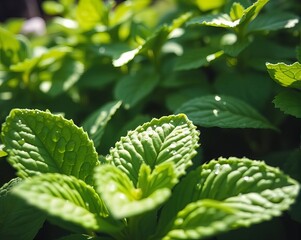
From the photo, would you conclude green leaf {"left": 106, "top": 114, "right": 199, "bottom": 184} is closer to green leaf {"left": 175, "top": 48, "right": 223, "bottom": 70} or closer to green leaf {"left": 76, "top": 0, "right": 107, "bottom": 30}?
green leaf {"left": 175, "top": 48, "right": 223, "bottom": 70}

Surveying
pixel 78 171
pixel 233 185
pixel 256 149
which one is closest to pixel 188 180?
pixel 233 185

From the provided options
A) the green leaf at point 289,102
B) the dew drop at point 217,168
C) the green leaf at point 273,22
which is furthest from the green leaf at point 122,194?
the green leaf at point 273,22

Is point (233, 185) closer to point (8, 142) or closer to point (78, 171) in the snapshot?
point (78, 171)

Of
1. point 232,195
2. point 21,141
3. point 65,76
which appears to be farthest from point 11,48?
point 232,195

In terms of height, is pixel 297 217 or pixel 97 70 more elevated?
pixel 97 70

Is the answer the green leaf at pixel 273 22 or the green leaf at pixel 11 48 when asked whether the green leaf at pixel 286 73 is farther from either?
the green leaf at pixel 11 48

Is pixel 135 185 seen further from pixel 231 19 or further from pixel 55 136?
pixel 231 19
